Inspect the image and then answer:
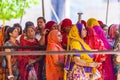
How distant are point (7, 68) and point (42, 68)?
0.98ft

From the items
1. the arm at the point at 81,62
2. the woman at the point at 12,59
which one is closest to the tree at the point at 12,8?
the woman at the point at 12,59

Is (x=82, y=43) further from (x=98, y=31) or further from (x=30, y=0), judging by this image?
(x=30, y=0)

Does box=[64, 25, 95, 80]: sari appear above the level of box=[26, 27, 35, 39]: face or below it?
below

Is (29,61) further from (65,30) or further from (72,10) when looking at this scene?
(72,10)

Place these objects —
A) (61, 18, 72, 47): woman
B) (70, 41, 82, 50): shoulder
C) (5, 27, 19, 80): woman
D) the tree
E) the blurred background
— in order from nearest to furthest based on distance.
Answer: (70, 41, 82, 50): shoulder < (5, 27, 19, 80): woman < (61, 18, 72, 47): woman < the tree < the blurred background

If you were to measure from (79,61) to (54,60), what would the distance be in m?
0.21

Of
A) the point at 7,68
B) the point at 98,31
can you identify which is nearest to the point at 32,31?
the point at 7,68

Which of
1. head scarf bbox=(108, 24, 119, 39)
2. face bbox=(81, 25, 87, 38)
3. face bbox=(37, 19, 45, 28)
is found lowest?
head scarf bbox=(108, 24, 119, 39)

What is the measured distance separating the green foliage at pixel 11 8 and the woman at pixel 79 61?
1316mm

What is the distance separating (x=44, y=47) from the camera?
274 centimetres

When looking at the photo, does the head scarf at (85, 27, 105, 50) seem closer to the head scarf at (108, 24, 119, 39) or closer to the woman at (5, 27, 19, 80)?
the head scarf at (108, 24, 119, 39)

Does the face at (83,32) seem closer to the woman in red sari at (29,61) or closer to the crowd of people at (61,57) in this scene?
the crowd of people at (61,57)

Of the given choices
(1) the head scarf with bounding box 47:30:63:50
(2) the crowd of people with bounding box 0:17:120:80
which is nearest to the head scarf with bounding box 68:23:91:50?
(2) the crowd of people with bounding box 0:17:120:80

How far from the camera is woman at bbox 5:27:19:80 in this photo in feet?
8.76
